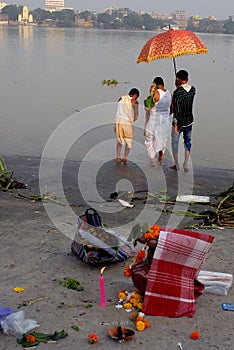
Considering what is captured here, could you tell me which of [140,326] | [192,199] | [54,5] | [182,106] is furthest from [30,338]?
[54,5]

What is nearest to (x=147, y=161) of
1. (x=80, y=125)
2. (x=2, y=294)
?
(x=80, y=125)

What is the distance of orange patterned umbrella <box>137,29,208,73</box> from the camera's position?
870cm

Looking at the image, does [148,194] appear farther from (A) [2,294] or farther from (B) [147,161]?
(A) [2,294]

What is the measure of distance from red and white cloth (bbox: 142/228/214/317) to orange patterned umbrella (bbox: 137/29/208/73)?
16.7 ft

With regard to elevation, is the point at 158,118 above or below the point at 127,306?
above

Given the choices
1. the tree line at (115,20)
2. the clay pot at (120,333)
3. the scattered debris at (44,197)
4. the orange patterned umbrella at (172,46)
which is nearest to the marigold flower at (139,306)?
the clay pot at (120,333)

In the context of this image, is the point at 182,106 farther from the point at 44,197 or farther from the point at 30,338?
the point at 30,338

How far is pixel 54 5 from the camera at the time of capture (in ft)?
633

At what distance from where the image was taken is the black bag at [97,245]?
195 inches

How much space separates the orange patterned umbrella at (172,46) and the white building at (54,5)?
610ft

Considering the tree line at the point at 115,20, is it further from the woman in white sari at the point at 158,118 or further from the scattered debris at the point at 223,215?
the scattered debris at the point at 223,215

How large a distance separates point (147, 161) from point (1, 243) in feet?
15.9

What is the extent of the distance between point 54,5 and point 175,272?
20027 centimetres

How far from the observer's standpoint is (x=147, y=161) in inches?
392
